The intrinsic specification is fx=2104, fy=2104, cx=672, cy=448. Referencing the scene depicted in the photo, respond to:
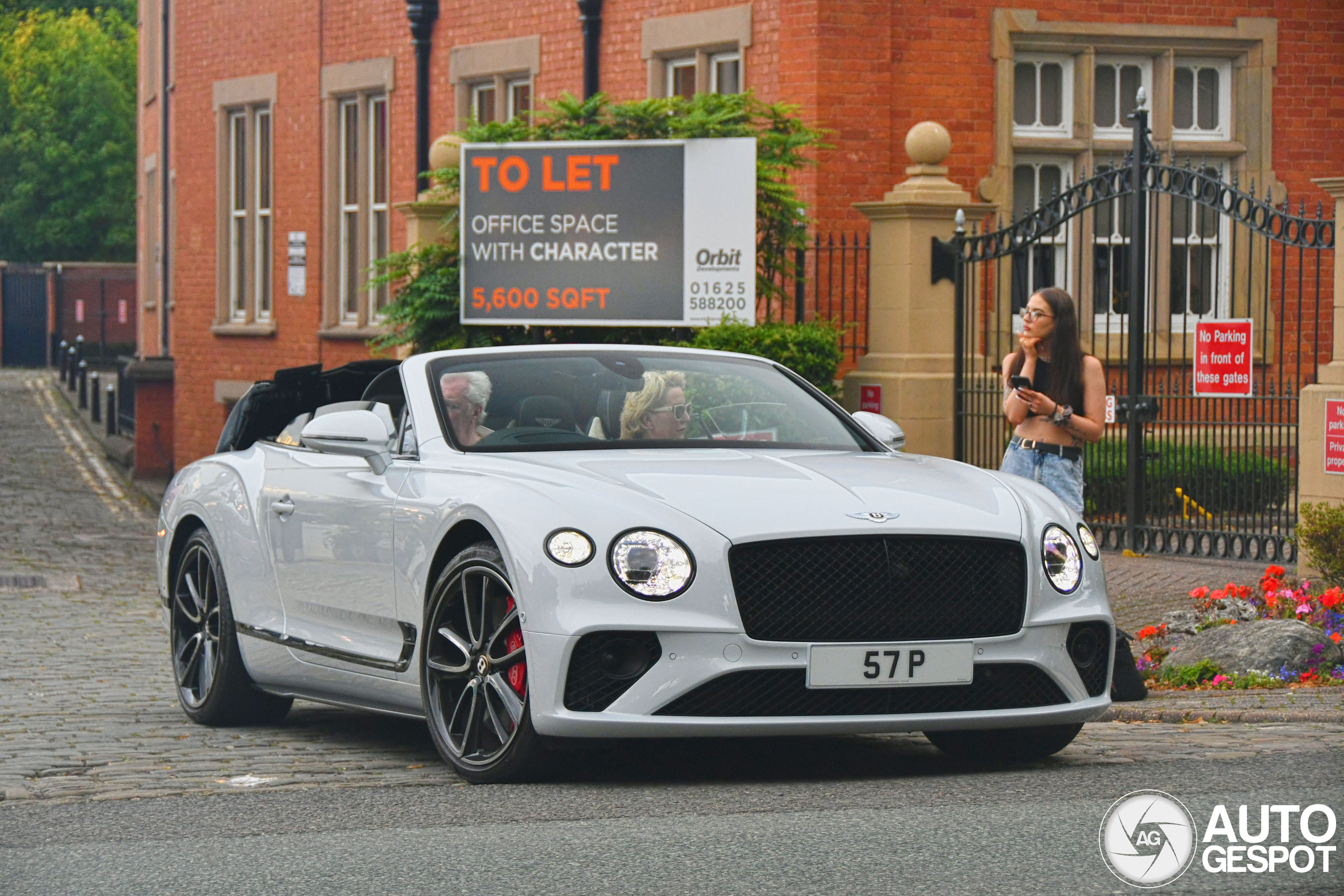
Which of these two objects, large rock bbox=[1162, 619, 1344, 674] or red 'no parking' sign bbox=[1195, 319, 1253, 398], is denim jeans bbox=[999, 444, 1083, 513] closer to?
large rock bbox=[1162, 619, 1344, 674]

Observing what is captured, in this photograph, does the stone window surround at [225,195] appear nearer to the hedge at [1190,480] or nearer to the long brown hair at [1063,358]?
the hedge at [1190,480]

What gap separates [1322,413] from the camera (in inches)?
468

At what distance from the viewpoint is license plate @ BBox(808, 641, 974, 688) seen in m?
6.04

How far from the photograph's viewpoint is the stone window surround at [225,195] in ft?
84.8

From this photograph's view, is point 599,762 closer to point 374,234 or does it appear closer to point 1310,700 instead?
point 1310,700

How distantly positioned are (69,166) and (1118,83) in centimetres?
4857

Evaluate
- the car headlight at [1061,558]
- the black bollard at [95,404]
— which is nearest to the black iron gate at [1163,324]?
the car headlight at [1061,558]

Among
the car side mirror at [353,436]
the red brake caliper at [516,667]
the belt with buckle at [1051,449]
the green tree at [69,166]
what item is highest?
the green tree at [69,166]

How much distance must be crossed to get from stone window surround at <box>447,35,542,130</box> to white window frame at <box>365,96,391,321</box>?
1.72 meters

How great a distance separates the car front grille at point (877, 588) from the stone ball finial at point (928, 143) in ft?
32.2

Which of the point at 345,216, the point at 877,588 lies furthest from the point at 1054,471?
the point at 345,216

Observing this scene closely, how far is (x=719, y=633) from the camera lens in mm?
5945

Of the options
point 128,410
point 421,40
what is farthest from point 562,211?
point 128,410

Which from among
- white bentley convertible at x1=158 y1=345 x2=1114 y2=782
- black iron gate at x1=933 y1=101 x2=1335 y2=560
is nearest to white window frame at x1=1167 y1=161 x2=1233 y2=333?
black iron gate at x1=933 y1=101 x2=1335 y2=560
